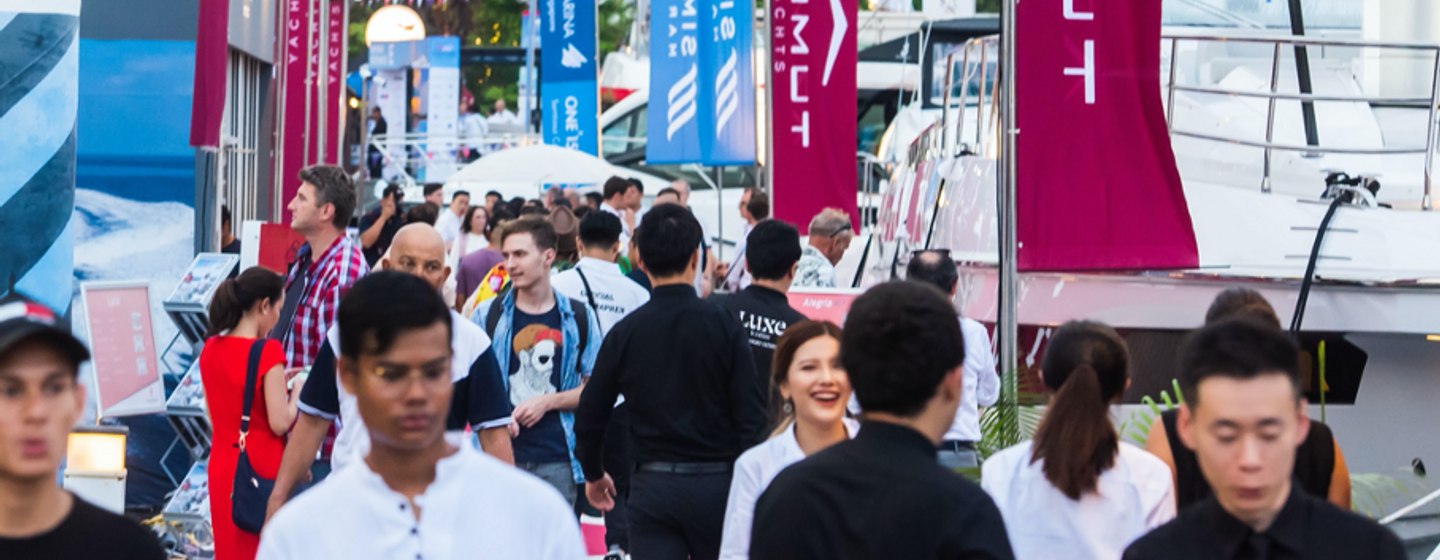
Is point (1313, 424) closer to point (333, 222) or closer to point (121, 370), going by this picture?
point (333, 222)

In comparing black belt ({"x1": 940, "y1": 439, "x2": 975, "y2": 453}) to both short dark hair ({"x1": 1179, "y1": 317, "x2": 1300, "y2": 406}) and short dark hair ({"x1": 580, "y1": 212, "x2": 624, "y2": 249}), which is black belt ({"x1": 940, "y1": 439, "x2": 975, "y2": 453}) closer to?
short dark hair ({"x1": 580, "y1": 212, "x2": 624, "y2": 249})

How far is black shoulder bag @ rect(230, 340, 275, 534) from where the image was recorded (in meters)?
7.22

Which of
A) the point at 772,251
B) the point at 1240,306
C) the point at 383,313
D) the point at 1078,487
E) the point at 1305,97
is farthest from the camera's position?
the point at 1305,97

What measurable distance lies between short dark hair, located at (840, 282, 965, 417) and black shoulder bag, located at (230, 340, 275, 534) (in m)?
4.07

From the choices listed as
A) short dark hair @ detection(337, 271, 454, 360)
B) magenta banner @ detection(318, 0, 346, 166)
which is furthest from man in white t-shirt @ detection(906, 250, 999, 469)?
magenta banner @ detection(318, 0, 346, 166)

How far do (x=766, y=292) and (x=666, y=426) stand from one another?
36.0 inches

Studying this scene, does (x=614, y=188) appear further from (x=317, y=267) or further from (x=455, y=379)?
(x=455, y=379)

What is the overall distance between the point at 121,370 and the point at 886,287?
8026 millimetres

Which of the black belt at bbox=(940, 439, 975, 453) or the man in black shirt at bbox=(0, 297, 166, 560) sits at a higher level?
the man in black shirt at bbox=(0, 297, 166, 560)

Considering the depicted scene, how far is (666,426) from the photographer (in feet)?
22.8

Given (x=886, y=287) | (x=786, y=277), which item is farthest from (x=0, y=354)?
(x=786, y=277)

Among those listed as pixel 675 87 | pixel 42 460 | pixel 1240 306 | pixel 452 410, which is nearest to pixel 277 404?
pixel 452 410

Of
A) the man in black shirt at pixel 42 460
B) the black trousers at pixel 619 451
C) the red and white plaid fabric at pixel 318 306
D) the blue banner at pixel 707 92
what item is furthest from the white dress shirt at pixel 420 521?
the blue banner at pixel 707 92

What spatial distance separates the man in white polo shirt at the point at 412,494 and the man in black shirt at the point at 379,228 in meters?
10.2
